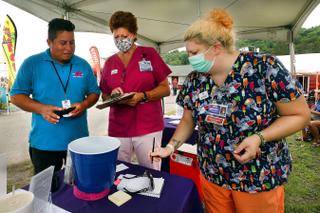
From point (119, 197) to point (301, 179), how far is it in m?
3.05

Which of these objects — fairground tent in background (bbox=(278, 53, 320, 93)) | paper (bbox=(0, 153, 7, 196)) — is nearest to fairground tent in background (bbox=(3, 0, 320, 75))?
paper (bbox=(0, 153, 7, 196))

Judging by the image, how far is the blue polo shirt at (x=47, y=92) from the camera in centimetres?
145

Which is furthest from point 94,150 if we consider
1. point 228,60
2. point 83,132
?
point 228,60

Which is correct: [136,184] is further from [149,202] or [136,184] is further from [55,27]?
[55,27]

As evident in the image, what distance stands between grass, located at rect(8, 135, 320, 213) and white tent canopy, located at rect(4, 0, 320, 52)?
7.59ft

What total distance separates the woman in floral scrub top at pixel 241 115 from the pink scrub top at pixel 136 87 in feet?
1.83

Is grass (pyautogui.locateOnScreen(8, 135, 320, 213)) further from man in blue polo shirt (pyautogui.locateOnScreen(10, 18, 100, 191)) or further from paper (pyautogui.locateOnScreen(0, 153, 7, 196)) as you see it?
paper (pyautogui.locateOnScreen(0, 153, 7, 196))

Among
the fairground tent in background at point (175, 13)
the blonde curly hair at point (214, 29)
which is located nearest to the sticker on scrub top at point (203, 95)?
the blonde curly hair at point (214, 29)

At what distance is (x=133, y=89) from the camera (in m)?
1.68

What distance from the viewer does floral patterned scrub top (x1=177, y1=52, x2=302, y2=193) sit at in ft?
3.09

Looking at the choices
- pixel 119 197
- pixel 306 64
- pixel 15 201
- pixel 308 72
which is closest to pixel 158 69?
pixel 119 197

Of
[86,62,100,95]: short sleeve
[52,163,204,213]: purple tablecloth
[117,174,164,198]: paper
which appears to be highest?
[86,62,100,95]: short sleeve

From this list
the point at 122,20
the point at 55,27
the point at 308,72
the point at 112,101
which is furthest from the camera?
the point at 308,72

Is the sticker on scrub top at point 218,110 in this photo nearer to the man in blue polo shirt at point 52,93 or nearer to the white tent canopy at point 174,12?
the man in blue polo shirt at point 52,93
